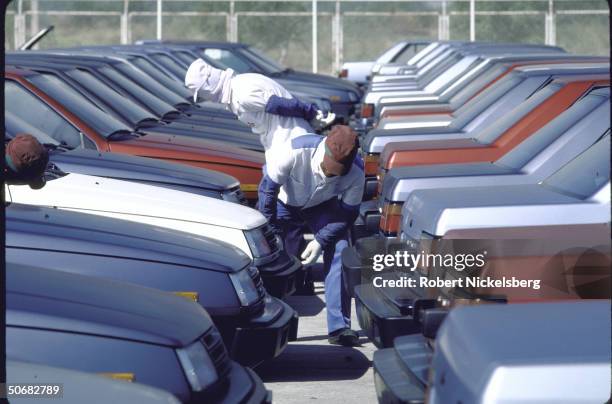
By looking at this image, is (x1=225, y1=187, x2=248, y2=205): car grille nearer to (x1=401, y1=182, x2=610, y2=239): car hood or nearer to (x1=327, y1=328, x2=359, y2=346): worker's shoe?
(x1=327, y1=328, x2=359, y2=346): worker's shoe

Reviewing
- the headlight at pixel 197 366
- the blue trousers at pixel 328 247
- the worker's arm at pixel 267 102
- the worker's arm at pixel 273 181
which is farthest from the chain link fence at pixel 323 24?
the headlight at pixel 197 366

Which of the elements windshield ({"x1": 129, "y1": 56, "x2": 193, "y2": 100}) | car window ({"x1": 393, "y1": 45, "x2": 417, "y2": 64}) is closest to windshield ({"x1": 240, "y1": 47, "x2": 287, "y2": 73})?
car window ({"x1": 393, "y1": 45, "x2": 417, "y2": 64})

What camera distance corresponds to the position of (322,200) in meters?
8.31

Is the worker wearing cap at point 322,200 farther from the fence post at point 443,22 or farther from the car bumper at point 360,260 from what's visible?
the fence post at point 443,22

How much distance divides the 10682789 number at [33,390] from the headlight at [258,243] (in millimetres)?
3756

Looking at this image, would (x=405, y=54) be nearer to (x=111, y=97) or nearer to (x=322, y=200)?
(x=111, y=97)

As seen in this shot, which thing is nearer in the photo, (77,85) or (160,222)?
(160,222)

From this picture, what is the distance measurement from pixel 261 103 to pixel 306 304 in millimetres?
1545

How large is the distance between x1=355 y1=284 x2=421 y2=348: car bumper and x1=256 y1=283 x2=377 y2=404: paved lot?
0.39 meters

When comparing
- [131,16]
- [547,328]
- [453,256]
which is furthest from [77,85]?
[131,16]

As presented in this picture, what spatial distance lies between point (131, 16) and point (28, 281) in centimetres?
3680

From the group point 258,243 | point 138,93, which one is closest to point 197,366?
point 258,243

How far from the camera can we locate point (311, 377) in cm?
730

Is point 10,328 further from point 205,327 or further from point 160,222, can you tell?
point 160,222
